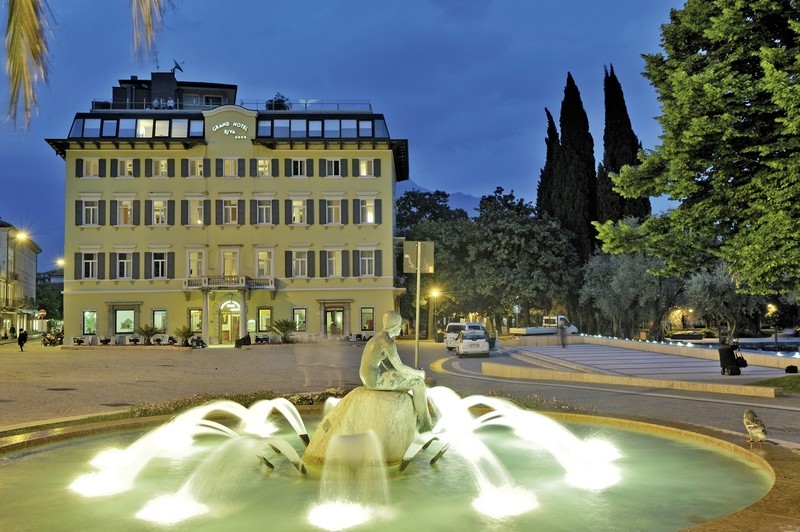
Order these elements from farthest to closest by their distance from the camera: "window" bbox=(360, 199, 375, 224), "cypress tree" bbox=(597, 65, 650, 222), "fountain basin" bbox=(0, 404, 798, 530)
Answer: "cypress tree" bbox=(597, 65, 650, 222) < "window" bbox=(360, 199, 375, 224) < "fountain basin" bbox=(0, 404, 798, 530)

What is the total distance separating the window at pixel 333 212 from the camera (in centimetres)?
5234

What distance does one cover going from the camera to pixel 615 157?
55844 millimetres

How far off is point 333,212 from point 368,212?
2.68m

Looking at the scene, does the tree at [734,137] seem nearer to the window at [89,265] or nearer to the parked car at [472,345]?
the parked car at [472,345]

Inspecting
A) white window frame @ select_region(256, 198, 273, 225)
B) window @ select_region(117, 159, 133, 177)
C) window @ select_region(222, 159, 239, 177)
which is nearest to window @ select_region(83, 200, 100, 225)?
window @ select_region(117, 159, 133, 177)

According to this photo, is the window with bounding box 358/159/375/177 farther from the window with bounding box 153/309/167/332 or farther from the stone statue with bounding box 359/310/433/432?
the stone statue with bounding box 359/310/433/432

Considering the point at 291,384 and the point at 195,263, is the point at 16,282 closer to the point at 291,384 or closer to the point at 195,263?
the point at 195,263

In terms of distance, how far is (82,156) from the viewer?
51.2m

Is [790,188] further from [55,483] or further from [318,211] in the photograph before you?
[318,211]

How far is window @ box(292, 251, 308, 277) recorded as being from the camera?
52.0m

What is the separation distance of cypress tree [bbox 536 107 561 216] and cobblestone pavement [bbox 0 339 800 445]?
2499 centimetres

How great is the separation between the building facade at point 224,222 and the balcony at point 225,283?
0.22 metres

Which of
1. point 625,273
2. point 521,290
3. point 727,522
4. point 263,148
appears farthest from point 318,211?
point 727,522

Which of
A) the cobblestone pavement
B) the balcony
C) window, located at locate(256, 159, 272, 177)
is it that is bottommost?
the cobblestone pavement
